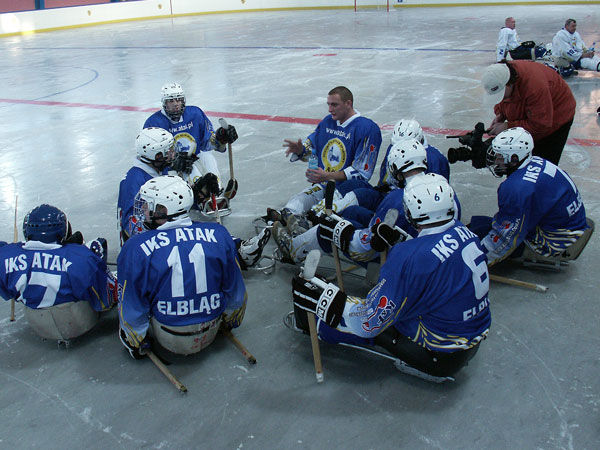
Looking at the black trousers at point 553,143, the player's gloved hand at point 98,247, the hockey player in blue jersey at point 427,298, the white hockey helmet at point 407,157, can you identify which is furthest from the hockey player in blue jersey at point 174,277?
the black trousers at point 553,143

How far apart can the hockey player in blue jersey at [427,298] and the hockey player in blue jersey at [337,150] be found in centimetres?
201

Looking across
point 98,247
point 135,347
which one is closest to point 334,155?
point 98,247

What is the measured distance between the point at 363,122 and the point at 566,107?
204cm

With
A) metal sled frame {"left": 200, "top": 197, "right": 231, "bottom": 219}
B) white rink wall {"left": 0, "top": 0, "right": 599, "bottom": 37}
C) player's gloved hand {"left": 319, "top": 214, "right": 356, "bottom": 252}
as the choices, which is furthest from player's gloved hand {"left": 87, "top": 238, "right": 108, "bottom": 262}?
white rink wall {"left": 0, "top": 0, "right": 599, "bottom": 37}

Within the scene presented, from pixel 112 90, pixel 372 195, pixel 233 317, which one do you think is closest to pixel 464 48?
pixel 112 90

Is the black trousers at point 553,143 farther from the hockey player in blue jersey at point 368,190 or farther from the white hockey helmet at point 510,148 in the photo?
the white hockey helmet at point 510,148

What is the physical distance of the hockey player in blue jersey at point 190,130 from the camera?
Result: 567cm

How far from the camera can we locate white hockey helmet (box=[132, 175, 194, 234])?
329 cm

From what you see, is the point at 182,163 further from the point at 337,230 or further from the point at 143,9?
the point at 143,9

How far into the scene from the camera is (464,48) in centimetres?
1581

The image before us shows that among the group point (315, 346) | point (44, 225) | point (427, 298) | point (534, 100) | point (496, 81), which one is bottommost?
point (315, 346)

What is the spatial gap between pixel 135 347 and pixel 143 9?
96.0 ft

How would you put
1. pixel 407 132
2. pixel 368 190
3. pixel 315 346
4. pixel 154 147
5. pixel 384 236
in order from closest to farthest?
pixel 315 346 → pixel 384 236 → pixel 154 147 → pixel 407 132 → pixel 368 190

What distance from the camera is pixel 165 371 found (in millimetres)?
3352
